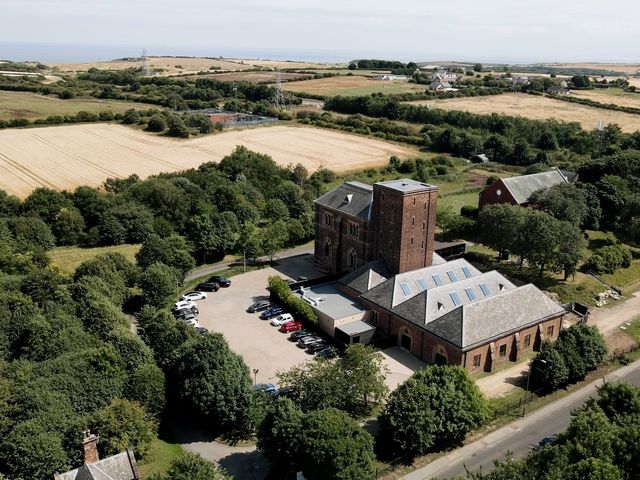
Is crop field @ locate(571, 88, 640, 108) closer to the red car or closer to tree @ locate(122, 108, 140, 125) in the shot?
tree @ locate(122, 108, 140, 125)

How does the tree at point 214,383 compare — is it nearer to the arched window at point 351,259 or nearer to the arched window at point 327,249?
the arched window at point 351,259

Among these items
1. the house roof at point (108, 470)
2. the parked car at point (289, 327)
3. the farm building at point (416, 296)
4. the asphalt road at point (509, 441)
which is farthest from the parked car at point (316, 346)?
the house roof at point (108, 470)

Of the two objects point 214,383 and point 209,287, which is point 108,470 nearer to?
point 214,383

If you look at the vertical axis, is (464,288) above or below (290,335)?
above

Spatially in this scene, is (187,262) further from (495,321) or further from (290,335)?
(495,321)

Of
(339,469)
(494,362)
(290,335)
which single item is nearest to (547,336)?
(494,362)

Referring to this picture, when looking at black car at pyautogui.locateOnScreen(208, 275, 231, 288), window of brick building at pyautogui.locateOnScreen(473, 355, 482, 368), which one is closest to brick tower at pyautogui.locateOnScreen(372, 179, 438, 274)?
window of brick building at pyautogui.locateOnScreen(473, 355, 482, 368)
